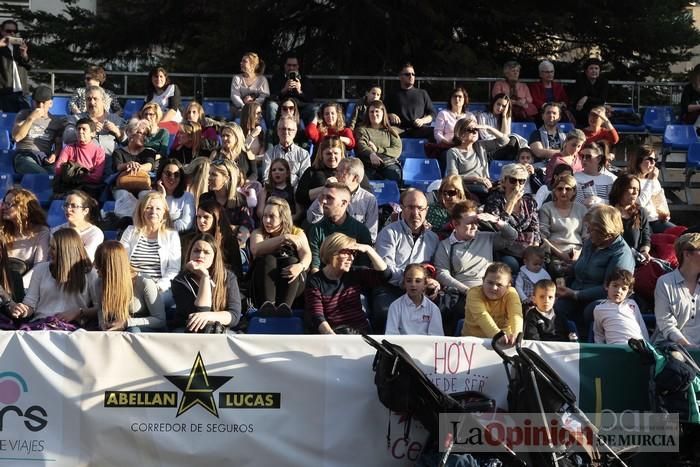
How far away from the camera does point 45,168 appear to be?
45.4 ft

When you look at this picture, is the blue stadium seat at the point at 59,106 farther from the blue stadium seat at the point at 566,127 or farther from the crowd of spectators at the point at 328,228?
the blue stadium seat at the point at 566,127

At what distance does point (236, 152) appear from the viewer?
41.0 ft

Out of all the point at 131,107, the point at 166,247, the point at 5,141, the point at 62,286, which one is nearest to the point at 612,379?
the point at 166,247

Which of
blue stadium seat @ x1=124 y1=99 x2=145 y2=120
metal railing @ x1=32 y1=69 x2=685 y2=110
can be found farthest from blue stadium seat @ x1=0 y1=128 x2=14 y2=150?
metal railing @ x1=32 y1=69 x2=685 y2=110

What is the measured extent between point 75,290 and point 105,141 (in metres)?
4.41

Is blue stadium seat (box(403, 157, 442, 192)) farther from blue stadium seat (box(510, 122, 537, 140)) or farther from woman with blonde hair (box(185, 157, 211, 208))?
woman with blonde hair (box(185, 157, 211, 208))

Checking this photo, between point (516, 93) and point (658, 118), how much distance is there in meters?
2.13

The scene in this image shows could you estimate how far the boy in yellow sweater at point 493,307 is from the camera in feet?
29.9

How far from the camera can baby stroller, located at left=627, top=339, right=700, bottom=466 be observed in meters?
7.97

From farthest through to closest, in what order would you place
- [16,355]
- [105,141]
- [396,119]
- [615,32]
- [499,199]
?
[615,32] < [396,119] < [105,141] < [499,199] < [16,355]

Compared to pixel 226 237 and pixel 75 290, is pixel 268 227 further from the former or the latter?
pixel 75 290

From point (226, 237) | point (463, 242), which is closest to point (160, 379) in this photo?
point (226, 237)

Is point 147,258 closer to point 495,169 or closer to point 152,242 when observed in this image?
point 152,242

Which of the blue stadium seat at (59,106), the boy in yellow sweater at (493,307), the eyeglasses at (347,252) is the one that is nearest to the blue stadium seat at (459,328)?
the boy in yellow sweater at (493,307)
